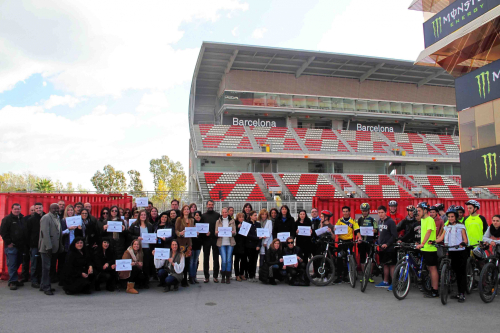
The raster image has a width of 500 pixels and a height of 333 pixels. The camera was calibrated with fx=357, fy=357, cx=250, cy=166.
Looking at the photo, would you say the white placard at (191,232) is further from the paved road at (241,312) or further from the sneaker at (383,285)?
the sneaker at (383,285)

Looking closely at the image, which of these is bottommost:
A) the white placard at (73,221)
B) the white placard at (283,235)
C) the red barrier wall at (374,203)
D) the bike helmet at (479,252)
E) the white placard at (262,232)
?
the bike helmet at (479,252)

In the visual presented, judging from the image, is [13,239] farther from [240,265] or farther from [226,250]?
[240,265]

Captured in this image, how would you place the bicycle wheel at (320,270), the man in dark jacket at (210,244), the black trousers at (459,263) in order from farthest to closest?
the man in dark jacket at (210,244) < the bicycle wheel at (320,270) < the black trousers at (459,263)

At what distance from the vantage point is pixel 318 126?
121 feet

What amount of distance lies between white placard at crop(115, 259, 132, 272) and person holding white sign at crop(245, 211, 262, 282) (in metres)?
2.80

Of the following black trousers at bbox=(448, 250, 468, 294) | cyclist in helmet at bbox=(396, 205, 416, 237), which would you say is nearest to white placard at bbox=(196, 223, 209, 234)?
cyclist in helmet at bbox=(396, 205, 416, 237)

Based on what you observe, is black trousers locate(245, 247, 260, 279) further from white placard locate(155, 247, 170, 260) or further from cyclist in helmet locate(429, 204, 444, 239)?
cyclist in helmet locate(429, 204, 444, 239)

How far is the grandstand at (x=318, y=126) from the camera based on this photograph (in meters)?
30.4

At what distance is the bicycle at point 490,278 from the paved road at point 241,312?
17 centimetres

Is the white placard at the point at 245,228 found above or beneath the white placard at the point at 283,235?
above

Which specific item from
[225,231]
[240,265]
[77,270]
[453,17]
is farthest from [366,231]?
[453,17]

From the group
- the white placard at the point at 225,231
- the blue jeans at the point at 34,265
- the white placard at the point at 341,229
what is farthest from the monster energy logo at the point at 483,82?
the blue jeans at the point at 34,265

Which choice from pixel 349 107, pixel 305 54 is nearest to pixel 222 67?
pixel 305 54

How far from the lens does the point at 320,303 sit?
6.62 metres
